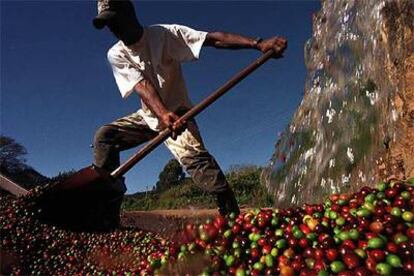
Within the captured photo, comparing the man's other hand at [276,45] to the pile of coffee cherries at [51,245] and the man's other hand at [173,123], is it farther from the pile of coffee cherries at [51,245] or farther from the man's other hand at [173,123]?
the pile of coffee cherries at [51,245]

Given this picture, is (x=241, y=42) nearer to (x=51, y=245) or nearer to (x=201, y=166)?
(x=201, y=166)

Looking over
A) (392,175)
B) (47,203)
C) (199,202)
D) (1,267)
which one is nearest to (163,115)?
(47,203)

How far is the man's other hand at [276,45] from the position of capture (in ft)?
15.0

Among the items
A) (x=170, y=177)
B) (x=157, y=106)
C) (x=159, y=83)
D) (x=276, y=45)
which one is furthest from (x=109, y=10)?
(x=170, y=177)

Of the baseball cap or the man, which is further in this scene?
the baseball cap

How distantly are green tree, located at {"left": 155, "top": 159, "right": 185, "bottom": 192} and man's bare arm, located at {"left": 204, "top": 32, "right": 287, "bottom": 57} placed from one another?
22.3 m

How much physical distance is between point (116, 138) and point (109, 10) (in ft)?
4.09

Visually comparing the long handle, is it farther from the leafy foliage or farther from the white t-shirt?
the leafy foliage

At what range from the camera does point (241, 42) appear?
4.70 m

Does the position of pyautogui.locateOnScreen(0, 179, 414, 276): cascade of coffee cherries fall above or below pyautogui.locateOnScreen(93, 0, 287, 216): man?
below

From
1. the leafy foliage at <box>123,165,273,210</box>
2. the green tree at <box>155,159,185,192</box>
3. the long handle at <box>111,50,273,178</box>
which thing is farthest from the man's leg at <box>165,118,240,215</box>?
the green tree at <box>155,159,185,192</box>

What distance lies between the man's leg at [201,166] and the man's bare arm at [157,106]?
170mm

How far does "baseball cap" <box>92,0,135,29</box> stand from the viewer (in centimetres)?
468

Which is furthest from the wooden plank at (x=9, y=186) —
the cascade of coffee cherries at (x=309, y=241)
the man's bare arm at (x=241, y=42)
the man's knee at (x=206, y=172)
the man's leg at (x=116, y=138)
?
the man's bare arm at (x=241, y=42)
